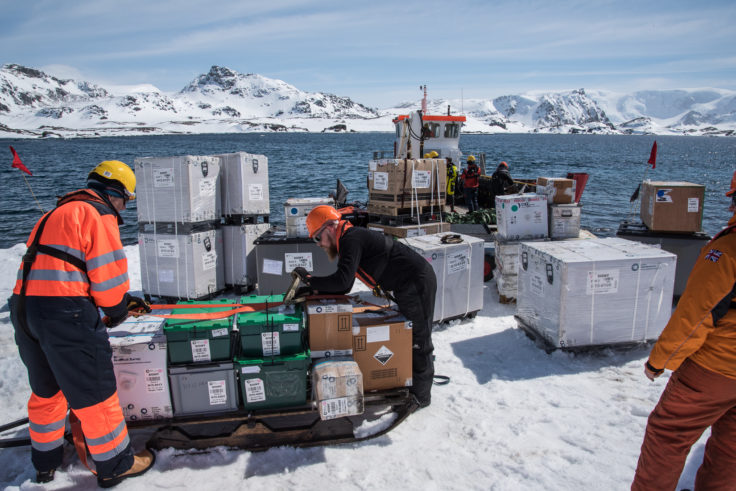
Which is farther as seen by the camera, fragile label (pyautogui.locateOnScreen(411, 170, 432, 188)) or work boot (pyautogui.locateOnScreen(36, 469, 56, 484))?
fragile label (pyautogui.locateOnScreen(411, 170, 432, 188))

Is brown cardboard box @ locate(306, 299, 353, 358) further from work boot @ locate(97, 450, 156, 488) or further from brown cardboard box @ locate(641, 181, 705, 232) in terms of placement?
brown cardboard box @ locate(641, 181, 705, 232)

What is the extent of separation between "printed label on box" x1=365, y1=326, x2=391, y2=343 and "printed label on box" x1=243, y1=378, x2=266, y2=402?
99 centimetres

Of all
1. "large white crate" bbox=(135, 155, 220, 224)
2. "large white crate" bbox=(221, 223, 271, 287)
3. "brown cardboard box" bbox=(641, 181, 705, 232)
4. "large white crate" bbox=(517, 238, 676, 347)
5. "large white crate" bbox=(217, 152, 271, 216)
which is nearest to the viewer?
"large white crate" bbox=(517, 238, 676, 347)

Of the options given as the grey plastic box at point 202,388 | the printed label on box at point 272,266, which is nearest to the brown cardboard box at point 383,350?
the grey plastic box at point 202,388

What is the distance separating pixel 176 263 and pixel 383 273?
394cm

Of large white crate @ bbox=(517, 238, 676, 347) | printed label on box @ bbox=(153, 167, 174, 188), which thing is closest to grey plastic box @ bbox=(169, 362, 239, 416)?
large white crate @ bbox=(517, 238, 676, 347)

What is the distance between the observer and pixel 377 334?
4.00 meters

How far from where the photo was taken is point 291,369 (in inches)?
143

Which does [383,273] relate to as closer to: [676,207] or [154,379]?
[154,379]

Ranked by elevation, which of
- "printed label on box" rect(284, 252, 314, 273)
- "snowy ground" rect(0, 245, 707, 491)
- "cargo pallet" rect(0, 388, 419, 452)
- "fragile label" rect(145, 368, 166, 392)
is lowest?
"snowy ground" rect(0, 245, 707, 491)

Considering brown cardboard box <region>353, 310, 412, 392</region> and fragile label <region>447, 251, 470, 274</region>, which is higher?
fragile label <region>447, 251, 470, 274</region>

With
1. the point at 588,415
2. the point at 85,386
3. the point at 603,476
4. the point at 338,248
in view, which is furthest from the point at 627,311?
the point at 85,386

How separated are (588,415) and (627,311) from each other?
161 cm

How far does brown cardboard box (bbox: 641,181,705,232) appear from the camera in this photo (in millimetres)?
6840
